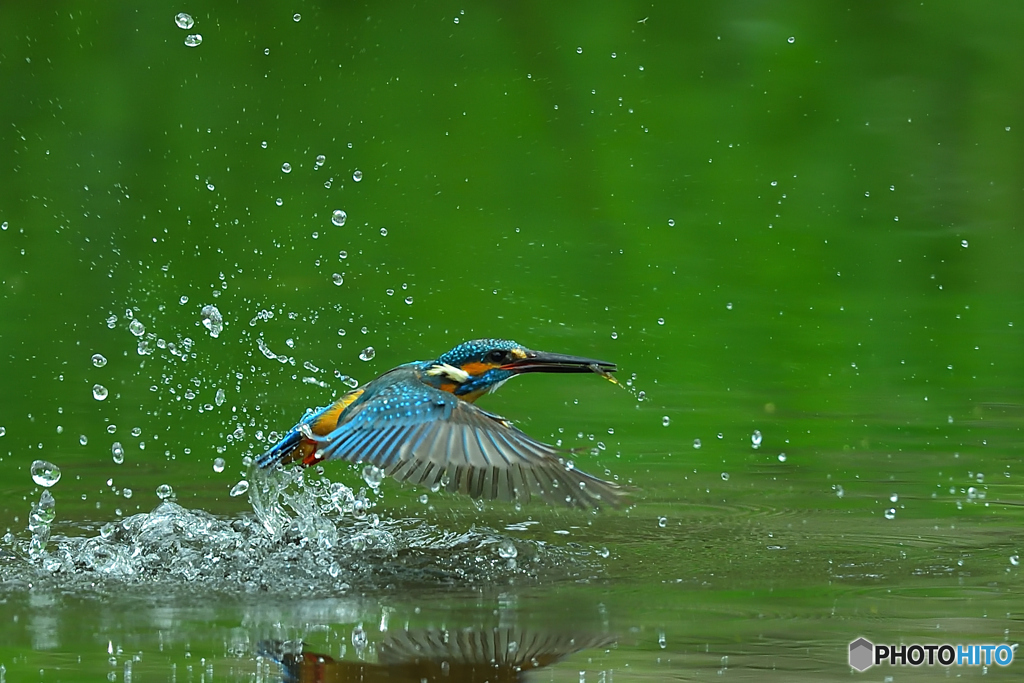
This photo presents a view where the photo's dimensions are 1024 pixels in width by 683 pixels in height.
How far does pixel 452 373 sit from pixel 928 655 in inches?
80.3

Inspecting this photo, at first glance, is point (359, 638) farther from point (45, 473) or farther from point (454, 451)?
point (45, 473)

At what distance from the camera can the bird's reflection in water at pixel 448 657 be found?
11.6 feet

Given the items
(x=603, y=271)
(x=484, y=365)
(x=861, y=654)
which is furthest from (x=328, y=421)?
(x=603, y=271)

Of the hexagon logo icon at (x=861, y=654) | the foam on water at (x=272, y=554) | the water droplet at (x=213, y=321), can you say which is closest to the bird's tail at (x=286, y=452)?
the foam on water at (x=272, y=554)

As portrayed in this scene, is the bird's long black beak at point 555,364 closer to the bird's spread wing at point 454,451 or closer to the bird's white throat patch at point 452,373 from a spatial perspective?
the bird's white throat patch at point 452,373

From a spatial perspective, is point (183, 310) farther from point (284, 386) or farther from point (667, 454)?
point (667, 454)

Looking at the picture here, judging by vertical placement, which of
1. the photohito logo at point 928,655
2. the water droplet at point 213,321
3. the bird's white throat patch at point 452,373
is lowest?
the photohito logo at point 928,655

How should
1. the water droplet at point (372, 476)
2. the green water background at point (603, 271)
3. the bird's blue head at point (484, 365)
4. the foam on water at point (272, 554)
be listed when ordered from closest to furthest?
1. the foam on water at point (272, 554)
2. the green water background at point (603, 271)
3. the bird's blue head at point (484, 365)
4. the water droplet at point (372, 476)

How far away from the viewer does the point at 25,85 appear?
33.6 ft

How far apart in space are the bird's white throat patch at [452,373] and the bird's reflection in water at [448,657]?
1.49 metres

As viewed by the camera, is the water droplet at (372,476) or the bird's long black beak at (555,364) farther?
the water droplet at (372,476)

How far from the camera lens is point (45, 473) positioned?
536cm

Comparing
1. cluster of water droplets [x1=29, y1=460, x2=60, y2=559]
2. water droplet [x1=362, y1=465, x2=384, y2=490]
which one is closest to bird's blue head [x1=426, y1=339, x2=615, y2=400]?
water droplet [x1=362, y1=465, x2=384, y2=490]

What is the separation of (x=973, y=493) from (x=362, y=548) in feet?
6.67
